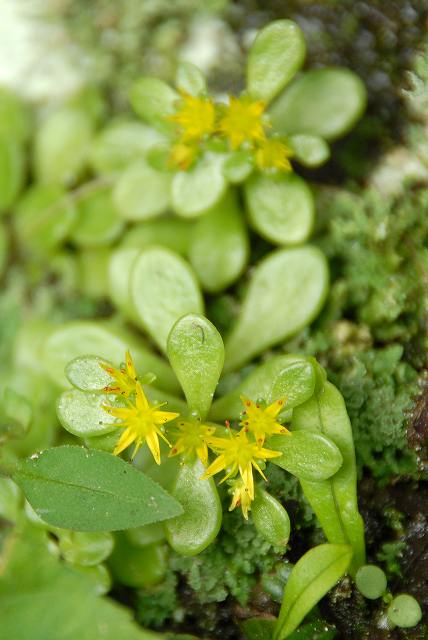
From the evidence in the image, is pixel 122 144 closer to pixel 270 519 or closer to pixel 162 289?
pixel 162 289

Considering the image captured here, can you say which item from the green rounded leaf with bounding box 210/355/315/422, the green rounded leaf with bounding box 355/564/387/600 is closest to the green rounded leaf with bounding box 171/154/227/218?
the green rounded leaf with bounding box 210/355/315/422

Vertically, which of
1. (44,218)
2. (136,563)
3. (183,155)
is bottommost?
(136,563)

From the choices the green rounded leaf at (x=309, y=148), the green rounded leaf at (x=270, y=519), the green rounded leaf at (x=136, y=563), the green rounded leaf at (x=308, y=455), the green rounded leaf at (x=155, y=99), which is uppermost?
the green rounded leaf at (x=309, y=148)

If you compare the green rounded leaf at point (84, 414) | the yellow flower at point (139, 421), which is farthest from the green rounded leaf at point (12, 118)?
the yellow flower at point (139, 421)

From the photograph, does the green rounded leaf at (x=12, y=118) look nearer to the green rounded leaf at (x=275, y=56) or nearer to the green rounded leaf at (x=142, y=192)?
the green rounded leaf at (x=142, y=192)

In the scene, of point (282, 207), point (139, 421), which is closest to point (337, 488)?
point (139, 421)

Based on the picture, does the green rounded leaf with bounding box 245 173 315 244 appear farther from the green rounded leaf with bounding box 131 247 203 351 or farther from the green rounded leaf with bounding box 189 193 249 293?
the green rounded leaf with bounding box 131 247 203 351

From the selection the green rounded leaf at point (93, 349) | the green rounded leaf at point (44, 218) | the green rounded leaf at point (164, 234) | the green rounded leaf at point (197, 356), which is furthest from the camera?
the green rounded leaf at point (44, 218)
